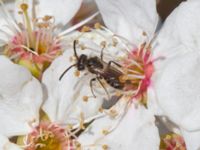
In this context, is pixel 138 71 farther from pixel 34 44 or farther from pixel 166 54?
pixel 34 44

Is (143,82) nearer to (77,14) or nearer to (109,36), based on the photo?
(109,36)

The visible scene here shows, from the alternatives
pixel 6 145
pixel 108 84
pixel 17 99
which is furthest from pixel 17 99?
pixel 108 84

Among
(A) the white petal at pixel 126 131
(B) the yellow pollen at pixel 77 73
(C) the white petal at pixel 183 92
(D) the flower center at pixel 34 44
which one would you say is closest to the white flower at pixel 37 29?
(D) the flower center at pixel 34 44

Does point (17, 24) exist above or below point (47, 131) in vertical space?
above

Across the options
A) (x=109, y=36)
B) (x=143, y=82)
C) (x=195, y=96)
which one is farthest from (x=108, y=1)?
(x=195, y=96)

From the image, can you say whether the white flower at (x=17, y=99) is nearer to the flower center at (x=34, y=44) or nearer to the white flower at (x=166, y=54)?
the flower center at (x=34, y=44)

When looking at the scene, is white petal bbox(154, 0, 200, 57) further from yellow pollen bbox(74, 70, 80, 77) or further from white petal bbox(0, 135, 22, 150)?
white petal bbox(0, 135, 22, 150)
